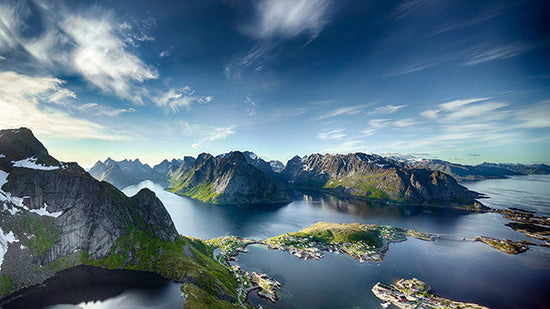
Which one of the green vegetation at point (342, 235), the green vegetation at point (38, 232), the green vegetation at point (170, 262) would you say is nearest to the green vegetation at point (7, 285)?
the green vegetation at point (38, 232)

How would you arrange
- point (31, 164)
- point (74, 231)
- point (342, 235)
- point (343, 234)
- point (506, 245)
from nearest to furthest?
point (74, 231)
point (31, 164)
point (506, 245)
point (342, 235)
point (343, 234)

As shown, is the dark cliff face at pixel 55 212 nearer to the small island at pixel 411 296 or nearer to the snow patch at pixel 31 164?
the snow patch at pixel 31 164

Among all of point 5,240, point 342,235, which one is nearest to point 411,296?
point 342,235

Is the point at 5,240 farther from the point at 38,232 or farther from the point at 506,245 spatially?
the point at 506,245

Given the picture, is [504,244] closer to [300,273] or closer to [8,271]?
[300,273]

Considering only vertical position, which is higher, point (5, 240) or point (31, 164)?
point (31, 164)

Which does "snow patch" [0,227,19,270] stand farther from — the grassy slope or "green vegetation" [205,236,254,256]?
the grassy slope

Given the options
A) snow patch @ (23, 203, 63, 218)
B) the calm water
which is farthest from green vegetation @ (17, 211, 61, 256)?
the calm water
